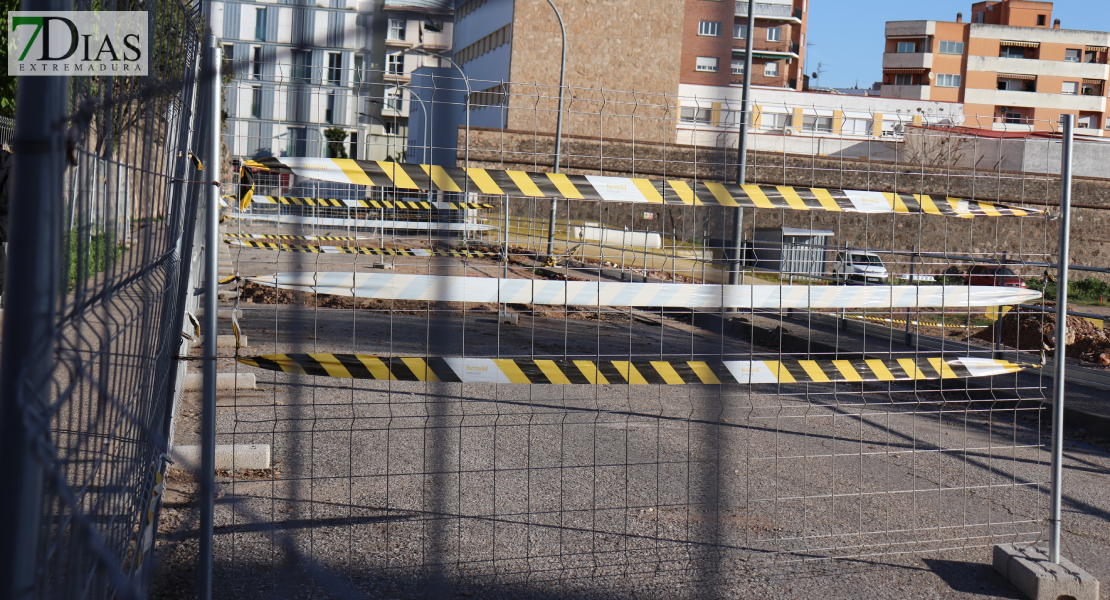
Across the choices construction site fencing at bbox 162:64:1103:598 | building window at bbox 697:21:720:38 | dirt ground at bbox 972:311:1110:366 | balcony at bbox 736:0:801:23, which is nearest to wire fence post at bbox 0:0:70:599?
construction site fencing at bbox 162:64:1103:598

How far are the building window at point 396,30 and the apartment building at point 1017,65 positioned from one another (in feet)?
273

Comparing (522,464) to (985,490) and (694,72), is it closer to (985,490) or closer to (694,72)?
(985,490)

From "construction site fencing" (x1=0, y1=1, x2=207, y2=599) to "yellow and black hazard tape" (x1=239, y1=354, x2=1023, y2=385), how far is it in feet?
3.45

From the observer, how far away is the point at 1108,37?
7756cm

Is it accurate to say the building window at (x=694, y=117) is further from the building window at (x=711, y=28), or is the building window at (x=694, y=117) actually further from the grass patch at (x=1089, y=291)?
the grass patch at (x=1089, y=291)

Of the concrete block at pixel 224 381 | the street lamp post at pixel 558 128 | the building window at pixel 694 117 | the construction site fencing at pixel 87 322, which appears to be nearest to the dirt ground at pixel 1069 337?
the street lamp post at pixel 558 128

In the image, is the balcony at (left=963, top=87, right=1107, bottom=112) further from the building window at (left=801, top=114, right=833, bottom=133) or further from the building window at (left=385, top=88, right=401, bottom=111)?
the building window at (left=385, top=88, right=401, bottom=111)

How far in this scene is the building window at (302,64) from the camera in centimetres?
277

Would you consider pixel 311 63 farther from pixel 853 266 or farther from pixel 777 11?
pixel 777 11

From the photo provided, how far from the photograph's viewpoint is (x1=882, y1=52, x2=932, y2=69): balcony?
80.7m

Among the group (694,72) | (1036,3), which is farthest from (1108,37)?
(694,72)

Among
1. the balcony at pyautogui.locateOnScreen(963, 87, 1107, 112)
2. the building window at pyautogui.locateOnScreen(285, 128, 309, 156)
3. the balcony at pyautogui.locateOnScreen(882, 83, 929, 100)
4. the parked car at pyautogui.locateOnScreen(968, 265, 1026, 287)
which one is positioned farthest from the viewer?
the balcony at pyautogui.locateOnScreen(882, 83, 929, 100)

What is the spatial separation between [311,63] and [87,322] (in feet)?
5.44

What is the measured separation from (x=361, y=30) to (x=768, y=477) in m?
3.98
